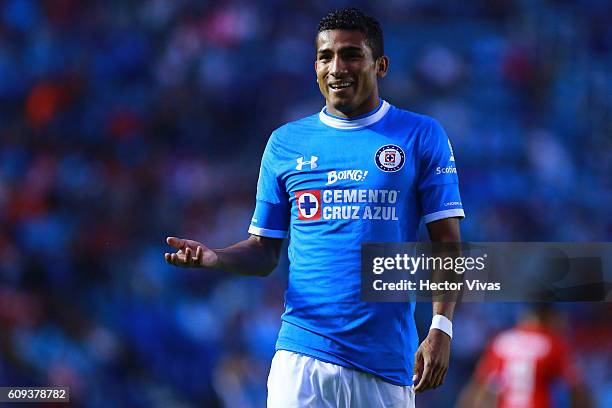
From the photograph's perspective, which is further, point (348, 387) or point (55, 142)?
point (55, 142)

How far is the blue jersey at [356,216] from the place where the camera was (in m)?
3.27

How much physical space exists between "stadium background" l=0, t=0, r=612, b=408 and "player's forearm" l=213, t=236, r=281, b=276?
3724 millimetres

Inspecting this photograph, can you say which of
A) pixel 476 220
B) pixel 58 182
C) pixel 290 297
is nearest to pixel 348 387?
pixel 290 297

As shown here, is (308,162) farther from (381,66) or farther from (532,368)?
(532,368)

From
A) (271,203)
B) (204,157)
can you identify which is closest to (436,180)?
(271,203)

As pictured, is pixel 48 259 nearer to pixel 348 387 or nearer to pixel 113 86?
pixel 113 86

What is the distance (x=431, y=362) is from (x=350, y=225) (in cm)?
53

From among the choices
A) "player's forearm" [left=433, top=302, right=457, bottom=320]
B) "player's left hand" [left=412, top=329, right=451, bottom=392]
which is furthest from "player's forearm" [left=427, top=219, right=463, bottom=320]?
"player's left hand" [left=412, top=329, right=451, bottom=392]

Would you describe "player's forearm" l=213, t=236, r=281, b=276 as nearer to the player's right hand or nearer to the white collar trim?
the player's right hand

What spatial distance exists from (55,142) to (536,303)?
15.1 feet

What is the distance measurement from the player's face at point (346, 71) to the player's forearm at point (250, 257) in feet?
1.82

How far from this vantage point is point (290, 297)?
3.42 meters

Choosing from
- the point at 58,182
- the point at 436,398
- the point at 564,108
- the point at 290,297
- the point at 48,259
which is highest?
the point at 564,108

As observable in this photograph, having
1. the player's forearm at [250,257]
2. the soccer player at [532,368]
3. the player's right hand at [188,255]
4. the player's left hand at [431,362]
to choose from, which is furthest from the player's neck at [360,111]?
the soccer player at [532,368]
